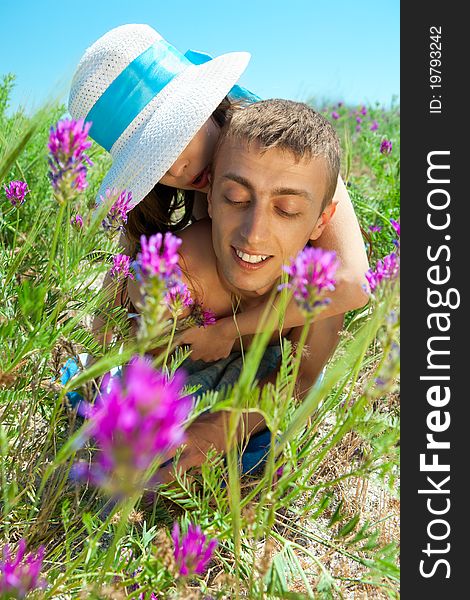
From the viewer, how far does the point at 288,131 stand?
158cm

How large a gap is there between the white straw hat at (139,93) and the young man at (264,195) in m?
0.13

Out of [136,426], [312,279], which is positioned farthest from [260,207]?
[136,426]

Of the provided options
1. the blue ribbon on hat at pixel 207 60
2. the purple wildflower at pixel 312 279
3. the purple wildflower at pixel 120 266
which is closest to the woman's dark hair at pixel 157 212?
the blue ribbon on hat at pixel 207 60

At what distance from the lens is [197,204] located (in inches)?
83.6

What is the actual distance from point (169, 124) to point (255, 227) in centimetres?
33

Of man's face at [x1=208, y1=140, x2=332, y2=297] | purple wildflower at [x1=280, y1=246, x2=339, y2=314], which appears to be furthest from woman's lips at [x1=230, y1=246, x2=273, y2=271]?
purple wildflower at [x1=280, y1=246, x2=339, y2=314]

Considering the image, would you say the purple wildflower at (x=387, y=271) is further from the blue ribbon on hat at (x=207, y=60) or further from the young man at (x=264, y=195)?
the blue ribbon on hat at (x=207, y=60)

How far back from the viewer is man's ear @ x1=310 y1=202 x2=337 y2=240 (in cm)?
172

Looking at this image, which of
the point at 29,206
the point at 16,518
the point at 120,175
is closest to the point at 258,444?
the point at 16,518

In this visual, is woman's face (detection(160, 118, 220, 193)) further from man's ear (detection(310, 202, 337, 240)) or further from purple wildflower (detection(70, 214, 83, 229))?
purple wildflower (detection(70, 214, 83, 229))

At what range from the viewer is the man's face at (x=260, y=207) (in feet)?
4.96

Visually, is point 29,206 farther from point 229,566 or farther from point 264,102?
point 229,566

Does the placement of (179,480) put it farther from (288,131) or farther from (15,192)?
(288,131)

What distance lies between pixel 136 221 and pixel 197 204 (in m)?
0.22
